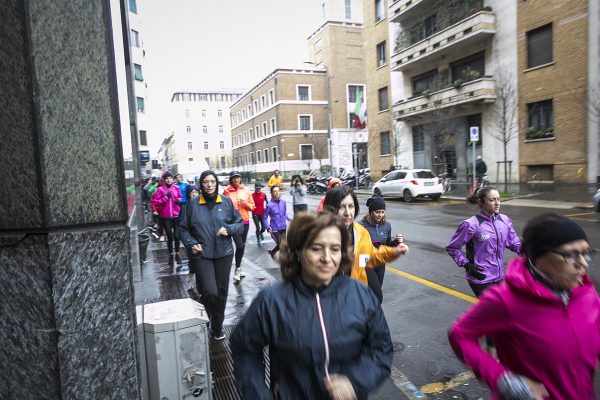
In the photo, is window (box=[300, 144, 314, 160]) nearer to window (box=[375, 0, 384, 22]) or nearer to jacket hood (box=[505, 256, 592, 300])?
window (box=[375, 0, 384, 22])

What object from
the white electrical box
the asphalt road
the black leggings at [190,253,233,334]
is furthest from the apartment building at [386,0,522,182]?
the white electrical box

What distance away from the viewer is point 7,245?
2.29 metres

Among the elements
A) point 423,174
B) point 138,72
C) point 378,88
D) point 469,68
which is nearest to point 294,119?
point 138,72

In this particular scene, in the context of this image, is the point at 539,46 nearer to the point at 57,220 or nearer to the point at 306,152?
the point at 57,220

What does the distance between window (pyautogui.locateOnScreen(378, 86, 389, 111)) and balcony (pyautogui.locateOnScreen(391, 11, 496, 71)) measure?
11.8 ft

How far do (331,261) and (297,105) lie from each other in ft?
179

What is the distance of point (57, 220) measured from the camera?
234cm

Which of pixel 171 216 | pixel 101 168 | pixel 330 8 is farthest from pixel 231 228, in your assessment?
pixel 330 8

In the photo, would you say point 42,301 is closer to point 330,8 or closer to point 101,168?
point 101,168

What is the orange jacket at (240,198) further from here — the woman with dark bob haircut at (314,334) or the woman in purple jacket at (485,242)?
the woman with dark bob haircut at (314,334)

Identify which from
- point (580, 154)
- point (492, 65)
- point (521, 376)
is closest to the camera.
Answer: point (521, 376)

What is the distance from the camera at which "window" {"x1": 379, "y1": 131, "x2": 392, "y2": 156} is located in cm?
3291

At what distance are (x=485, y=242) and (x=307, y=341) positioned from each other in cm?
277

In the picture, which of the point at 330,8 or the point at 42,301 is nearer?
the point at 42,301
